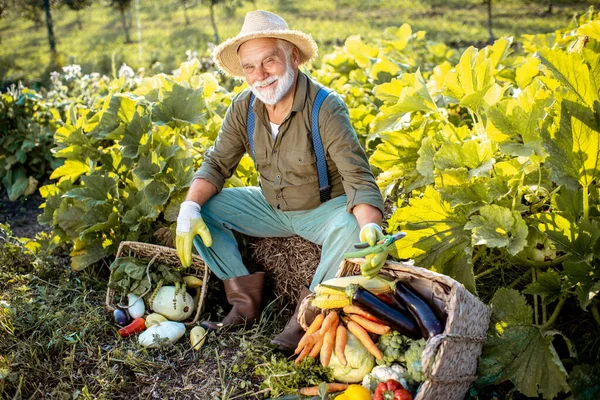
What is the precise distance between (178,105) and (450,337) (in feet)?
7.76

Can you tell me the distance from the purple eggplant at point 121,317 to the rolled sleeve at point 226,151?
833 mm

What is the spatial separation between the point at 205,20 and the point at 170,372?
605 inches

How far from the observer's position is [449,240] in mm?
2895

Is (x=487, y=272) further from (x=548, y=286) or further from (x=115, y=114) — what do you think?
(x=115, y=114)

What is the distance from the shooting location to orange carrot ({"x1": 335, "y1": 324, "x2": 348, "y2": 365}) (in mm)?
2672

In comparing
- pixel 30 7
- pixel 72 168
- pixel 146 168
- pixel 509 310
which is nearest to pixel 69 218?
pixel 72 168

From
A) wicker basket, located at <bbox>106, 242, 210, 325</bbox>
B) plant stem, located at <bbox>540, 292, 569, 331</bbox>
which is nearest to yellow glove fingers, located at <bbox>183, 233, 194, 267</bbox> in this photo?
wicker basket, located at <bbox>106, 242, 210, 325</bbox>

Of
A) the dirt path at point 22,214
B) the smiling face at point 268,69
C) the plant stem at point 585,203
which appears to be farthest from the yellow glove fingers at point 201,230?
the dirt path at point 22,214

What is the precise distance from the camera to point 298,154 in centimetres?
321

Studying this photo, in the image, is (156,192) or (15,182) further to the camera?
(15,182)

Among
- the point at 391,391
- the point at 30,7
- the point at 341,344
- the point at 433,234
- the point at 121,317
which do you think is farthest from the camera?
the point at 30,7

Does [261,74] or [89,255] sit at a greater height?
[261,74]

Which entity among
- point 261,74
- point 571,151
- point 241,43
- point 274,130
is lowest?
point 274,130

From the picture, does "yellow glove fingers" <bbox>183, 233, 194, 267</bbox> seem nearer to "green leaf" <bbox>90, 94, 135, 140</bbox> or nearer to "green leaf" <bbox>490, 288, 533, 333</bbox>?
"green leaf" <bbox>90, 94, 135, 140</bbox>
